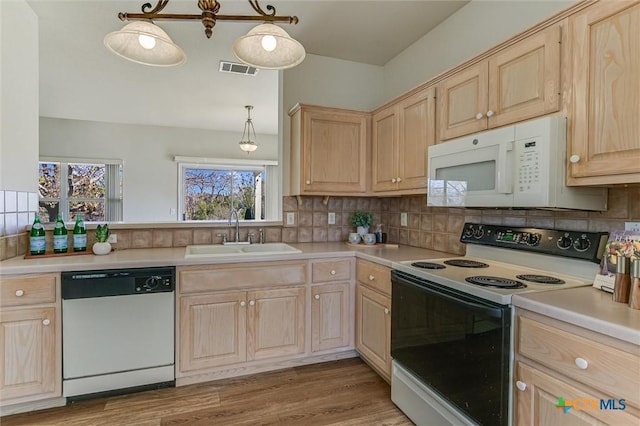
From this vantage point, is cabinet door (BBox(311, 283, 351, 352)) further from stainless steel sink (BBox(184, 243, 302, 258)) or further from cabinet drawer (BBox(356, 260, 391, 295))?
stainless steel sink (BBox(184, 243, 302, 258))

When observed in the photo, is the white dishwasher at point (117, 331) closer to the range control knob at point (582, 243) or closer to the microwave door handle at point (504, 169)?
the microwave door handle at point (504, 169)

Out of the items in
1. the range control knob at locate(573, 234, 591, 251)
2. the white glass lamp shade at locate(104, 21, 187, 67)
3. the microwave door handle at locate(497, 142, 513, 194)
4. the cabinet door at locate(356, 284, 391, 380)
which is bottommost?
the cabinet door at locate(356, 284, 391, 380)

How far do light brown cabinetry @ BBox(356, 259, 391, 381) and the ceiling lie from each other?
1909 mm

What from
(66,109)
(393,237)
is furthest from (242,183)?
(393,237)

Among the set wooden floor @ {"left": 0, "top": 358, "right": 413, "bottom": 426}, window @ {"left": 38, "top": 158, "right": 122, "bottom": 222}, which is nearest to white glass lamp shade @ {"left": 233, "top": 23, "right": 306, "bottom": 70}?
wooden floor @ {"left": 0, "top": 358, "right": 413, "bottom": 426}

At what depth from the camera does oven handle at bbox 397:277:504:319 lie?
52.1 inches

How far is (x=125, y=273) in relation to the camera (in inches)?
78.2

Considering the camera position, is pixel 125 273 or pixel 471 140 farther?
pixel 125 273

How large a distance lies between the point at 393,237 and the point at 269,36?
2.16m

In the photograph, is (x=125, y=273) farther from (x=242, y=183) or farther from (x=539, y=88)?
(x=242, y=183)

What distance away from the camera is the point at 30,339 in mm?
1853

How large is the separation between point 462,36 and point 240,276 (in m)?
2.40

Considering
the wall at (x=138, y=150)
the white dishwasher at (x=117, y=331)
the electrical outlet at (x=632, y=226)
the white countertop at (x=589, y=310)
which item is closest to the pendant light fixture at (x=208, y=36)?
the white dishwasher at (x=117, y=331)

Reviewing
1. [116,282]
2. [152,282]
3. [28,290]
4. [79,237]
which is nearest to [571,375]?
[152,282]
